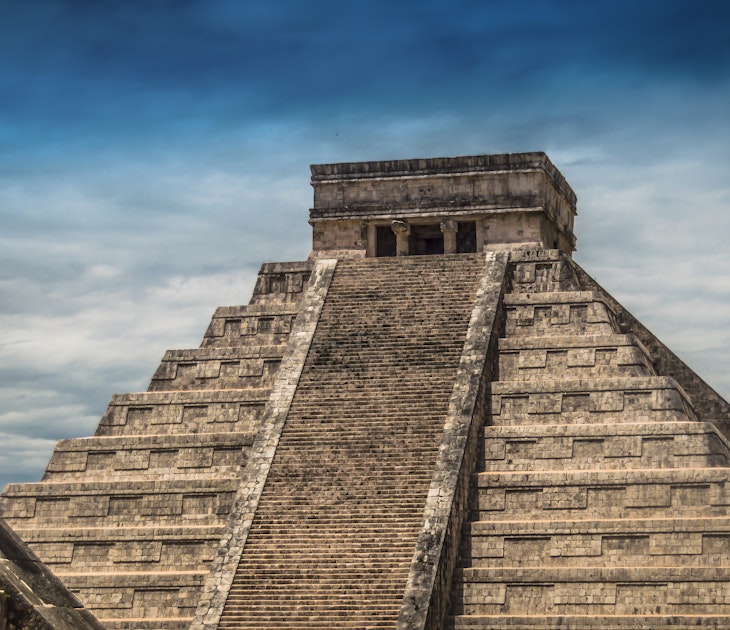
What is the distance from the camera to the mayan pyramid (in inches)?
722

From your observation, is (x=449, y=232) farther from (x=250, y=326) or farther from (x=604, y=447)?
(x=604, y=447)

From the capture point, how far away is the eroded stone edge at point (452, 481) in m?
17.8

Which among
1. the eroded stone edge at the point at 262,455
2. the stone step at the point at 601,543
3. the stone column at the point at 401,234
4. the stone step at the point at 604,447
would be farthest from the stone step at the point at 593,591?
the stone column at the point at 401,234

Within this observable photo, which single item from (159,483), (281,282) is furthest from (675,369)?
(159,483)

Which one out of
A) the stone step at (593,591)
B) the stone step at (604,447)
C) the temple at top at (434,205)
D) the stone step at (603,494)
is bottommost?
the stone step at (593,591)

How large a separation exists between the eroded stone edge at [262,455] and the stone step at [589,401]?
3091 millimetres

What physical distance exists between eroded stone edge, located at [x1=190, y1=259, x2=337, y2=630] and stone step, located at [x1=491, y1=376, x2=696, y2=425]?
10.1 ft

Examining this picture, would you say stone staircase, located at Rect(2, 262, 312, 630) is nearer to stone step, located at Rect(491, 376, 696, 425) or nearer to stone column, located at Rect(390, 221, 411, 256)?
stone column, located at Rect(390, 221, 411, 256)

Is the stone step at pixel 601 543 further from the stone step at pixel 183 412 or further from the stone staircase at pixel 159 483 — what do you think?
the stone step at pixel 183 412

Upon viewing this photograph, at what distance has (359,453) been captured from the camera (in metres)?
20.2

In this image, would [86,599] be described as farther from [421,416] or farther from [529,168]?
[529,168]

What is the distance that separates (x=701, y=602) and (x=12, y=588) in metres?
12.4

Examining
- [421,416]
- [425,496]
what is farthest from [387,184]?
[425,496]

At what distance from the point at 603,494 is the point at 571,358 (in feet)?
8.86
